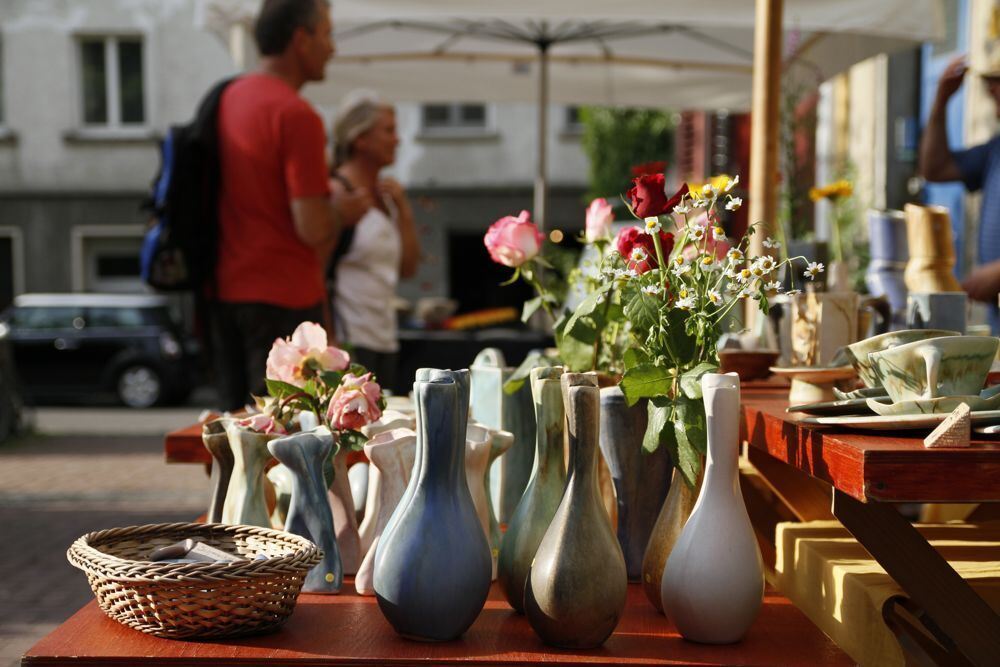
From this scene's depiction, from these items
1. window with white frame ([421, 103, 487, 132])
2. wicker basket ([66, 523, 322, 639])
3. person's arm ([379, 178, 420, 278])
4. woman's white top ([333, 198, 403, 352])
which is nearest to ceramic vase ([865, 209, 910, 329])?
wicker basket ([66, 523, 322, 639])

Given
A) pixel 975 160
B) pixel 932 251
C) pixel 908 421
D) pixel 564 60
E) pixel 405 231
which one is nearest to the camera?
pixel 908 421

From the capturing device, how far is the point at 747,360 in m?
2.34

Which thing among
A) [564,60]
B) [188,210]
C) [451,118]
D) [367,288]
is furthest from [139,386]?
[188,210]

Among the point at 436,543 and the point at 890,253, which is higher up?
the point at 890,253

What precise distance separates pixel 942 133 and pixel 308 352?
2722mm

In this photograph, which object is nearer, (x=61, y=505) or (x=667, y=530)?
(x=667, y=530)

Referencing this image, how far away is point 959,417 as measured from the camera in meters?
1.28

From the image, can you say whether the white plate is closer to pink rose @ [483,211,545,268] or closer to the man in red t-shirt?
pink rose @ [483,211,545,268]

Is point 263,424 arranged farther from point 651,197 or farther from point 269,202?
point 269,202

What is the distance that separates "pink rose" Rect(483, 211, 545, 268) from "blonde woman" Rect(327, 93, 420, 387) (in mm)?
1771

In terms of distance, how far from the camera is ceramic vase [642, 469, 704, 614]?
1541 mm

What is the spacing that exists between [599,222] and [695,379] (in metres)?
0.53

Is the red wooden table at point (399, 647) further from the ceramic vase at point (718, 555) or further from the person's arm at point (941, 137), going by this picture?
the person's arm at point (941, 137)

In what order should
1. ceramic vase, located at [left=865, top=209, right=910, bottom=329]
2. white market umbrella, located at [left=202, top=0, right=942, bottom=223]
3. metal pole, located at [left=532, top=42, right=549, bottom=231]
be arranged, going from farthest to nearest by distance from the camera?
metal pole, located at [left=532, top=42, right=549, bottom=231] < white market umbrella, located at [left=202, top=0, right=942, bottom=223] < ceramic vase, located at [left=865, top=209, right=910, bottom=329]
